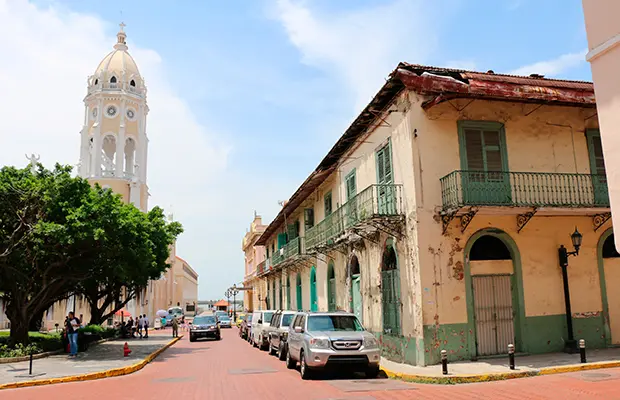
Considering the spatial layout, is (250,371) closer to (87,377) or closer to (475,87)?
(87,377)

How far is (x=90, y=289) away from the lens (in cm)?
3150

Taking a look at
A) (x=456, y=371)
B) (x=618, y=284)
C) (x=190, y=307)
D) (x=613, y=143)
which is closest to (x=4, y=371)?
(x=456, y=371)

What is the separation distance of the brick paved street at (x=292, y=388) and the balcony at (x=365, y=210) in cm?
511

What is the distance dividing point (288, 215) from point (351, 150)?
1359 cm

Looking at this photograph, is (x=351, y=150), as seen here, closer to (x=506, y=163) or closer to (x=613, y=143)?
(x=506, y=163)

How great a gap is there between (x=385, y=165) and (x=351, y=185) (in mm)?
3652

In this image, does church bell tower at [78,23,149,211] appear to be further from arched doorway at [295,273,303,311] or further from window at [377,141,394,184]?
window at [377,141,394,184]

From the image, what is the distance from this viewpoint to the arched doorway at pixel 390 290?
634 inches

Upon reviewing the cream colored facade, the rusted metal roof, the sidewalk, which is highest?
the rusted metal roof

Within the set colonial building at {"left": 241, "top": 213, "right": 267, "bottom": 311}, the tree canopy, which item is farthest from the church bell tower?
the tree canopy

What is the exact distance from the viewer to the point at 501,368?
12.8m

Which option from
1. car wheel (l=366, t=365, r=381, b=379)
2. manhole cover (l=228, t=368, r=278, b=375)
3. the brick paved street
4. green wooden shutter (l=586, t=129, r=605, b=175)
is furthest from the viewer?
green wooden shutter (l=586, t=129, r=605, b=175)

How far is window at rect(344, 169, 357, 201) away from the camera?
20.5 meters

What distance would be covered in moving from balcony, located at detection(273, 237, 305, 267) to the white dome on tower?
3459 cm
